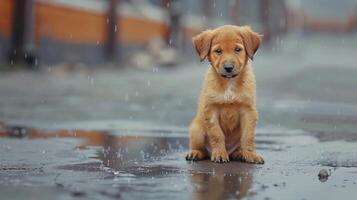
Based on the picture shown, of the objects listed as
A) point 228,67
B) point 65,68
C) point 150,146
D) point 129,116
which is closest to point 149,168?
point 228,67

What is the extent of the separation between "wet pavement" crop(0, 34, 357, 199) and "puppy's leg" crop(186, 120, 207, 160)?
0.08 m

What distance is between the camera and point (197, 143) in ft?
15.0

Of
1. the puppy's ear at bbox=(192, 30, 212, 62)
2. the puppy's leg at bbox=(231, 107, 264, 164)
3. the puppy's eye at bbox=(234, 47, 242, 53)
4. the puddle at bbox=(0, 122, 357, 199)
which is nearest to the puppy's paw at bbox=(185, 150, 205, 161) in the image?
the puddle at bbox=(0, 122, 357, 199)

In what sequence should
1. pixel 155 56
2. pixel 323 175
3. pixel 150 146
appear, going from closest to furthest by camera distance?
pixel 323 175, pixel 150 146, pixel 155 56

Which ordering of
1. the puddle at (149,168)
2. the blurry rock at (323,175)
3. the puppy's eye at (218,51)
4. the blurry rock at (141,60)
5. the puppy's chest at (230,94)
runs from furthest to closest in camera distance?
the blurry rock at (141,60) < the puppy's chest at (230,94) < the puppy's eye at (218,51) < the blurry rock at (323,175) < the puddle at (149,168)

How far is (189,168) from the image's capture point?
423cm

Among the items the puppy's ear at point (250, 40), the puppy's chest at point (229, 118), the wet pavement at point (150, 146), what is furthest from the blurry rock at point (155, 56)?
the puppy's ear at point (250, 40)

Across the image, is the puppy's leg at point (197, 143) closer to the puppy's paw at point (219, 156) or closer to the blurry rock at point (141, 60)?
the puppy's paw at point (219, 156)

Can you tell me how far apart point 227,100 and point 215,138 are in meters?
0.24

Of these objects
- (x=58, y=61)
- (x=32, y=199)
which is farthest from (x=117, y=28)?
(x=32, y=199)

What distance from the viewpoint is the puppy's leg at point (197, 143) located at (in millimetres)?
4539

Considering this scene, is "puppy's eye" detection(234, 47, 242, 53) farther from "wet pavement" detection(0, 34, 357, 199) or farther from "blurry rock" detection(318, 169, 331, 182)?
"blurry rock" detection(318, 169, 331, 182)

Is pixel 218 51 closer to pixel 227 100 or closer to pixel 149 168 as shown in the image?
pixel 227 100

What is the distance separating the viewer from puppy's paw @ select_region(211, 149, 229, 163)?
4.43 meters
